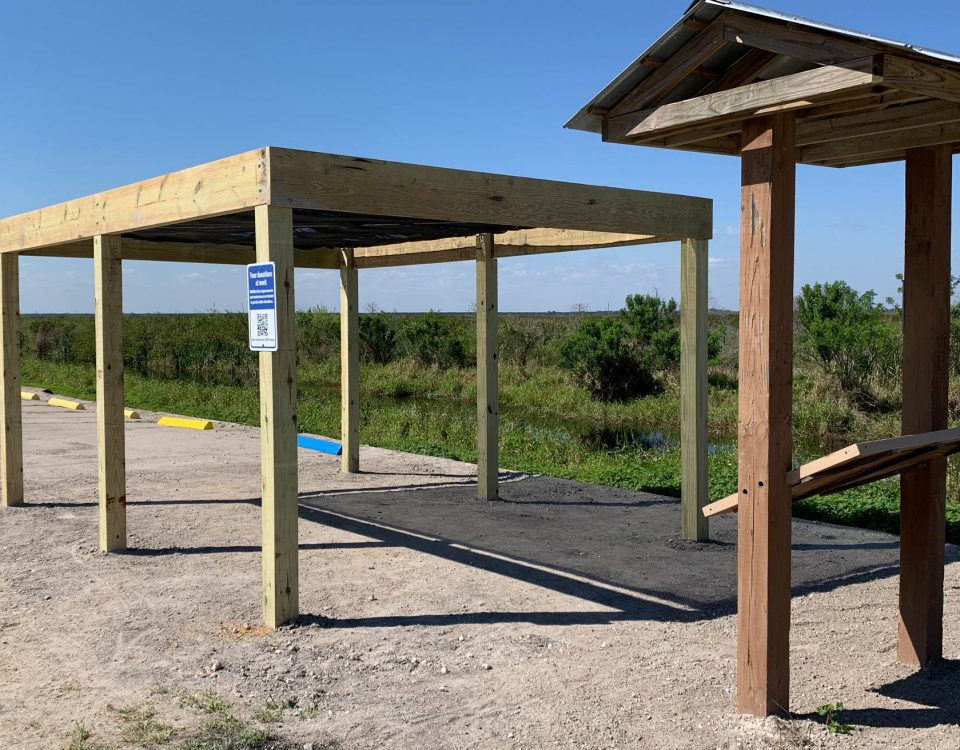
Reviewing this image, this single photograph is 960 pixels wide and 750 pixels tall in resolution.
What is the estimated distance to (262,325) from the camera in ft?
19.4

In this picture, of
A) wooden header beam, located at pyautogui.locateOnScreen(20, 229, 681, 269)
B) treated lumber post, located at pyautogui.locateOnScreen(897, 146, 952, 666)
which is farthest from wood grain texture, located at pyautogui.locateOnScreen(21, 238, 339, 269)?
treated lumber post, located at pyautogui.locateOnScreen(897, 146, 952, 666)

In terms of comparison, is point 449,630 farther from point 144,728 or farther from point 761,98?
point 761,98

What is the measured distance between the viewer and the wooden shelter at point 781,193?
407 cm

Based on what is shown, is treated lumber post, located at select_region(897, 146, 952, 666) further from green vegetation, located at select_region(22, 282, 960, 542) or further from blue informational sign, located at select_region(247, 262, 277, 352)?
green vegetation, located at select_region(22, 282, 960, 542)

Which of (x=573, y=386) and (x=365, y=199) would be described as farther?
(x=573, y=386)

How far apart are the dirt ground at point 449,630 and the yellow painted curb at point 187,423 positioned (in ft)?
20.6

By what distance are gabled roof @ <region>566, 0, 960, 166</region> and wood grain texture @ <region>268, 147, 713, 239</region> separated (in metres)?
1.70

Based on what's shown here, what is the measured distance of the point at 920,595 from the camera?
5164mm

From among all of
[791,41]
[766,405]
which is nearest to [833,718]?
[766,405]

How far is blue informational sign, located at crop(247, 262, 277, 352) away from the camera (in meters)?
5.77

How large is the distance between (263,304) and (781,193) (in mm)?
3169

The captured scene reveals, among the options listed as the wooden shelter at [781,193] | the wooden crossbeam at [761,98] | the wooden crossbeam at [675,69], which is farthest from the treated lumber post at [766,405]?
the wooden crossbeam at [675,69]

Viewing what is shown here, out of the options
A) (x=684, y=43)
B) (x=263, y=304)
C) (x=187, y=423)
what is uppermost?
(x=684, y=43)

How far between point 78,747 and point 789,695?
3.39m
